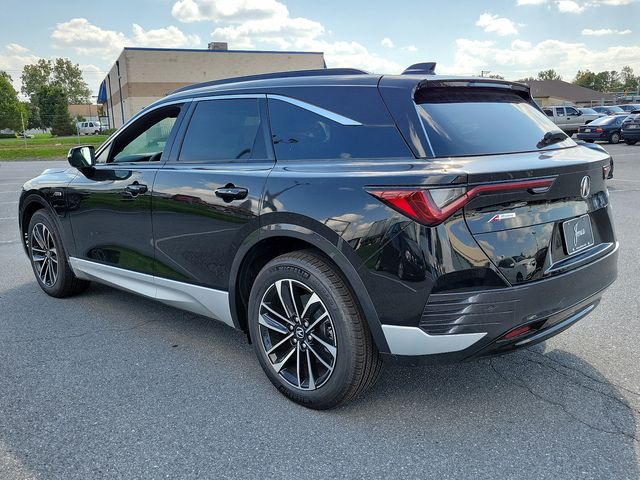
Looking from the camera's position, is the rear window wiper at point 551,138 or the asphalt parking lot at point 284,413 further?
the rear window wiper at point 551,138

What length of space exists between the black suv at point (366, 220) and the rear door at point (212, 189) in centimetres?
1

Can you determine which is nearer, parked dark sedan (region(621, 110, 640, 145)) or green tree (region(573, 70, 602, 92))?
parked dark sedan (region(621, 110, 640, 145))

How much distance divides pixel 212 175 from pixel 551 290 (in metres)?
2.00

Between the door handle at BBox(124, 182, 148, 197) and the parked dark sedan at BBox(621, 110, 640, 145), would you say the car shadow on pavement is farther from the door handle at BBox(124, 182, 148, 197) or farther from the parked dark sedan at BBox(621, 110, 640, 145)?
the parked dark sedan at BBox(621, 110, 640, 145)

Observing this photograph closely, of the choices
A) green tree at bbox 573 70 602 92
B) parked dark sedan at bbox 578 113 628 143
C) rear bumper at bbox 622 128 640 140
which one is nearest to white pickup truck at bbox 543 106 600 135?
parked dark sedan at bbox 578 113 628 143

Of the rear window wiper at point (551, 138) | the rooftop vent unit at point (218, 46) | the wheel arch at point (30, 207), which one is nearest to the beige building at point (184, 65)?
the rooftop vent unit at point (218, 46)

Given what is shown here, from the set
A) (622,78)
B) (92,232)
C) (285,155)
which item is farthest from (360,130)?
(622,78)

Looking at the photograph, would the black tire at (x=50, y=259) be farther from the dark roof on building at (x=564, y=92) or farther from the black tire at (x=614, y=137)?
the dark roof on building at (x=564, y=92)

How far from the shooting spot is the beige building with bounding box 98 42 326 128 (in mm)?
45469

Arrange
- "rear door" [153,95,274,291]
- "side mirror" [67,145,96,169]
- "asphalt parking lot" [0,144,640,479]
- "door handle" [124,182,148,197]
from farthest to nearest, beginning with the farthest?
"side mirror" [67,145,96,169] < "door handle" [124,182,148,197] < "rear door" [153,95,274,291] < "asphalt parking lot" [0,144,640,479]

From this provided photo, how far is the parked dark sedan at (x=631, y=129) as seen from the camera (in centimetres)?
2417

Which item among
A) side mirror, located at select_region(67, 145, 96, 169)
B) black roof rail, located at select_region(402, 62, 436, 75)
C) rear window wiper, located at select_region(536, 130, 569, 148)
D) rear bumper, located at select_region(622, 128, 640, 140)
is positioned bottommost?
rear bumper, located at select_region(622, 128, 640, 140)

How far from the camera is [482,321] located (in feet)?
8.27

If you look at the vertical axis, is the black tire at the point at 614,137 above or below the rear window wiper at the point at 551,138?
below
